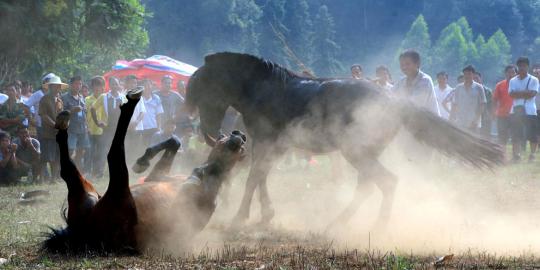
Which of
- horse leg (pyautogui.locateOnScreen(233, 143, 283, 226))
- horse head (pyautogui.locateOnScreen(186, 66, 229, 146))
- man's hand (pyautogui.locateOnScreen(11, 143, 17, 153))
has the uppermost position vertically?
horse head (pyautogui.locateOnScreen(186, 66, 229, 146))

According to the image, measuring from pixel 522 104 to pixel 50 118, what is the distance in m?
10.2

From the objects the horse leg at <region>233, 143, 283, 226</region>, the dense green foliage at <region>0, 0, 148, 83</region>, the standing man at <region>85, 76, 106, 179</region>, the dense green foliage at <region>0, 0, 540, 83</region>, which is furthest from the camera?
the dense green foliage at <region>0, 0, 540, 83</region>

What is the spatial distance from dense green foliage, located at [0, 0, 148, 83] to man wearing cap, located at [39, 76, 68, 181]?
7.87m

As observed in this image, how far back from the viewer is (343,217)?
7.55 meters

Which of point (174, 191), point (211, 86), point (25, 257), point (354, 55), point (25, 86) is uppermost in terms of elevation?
point (354, 55)

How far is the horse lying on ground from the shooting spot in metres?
4.85

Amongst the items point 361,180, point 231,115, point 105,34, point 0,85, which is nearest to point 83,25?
point 105,34

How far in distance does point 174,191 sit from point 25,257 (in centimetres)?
130

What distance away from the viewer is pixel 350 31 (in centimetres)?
10888

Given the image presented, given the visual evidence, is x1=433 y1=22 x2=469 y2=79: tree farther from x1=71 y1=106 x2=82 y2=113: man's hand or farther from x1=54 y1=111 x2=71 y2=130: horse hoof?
x1=54 y1=111 x2=71 y2=130: horse hoof

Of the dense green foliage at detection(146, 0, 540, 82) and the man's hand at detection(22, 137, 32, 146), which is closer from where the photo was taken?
the man's hand at detection(22, 137, 32, 146)

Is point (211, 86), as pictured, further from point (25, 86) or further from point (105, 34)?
point (105, 34)

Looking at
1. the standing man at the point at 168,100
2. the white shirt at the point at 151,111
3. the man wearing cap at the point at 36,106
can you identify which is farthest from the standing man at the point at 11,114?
the standing man at the point at 168,100

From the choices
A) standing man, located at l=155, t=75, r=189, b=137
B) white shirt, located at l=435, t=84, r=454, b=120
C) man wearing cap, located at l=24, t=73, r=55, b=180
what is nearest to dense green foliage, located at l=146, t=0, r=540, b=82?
white shirt, located at l=435, t=84, r=454, b=120
